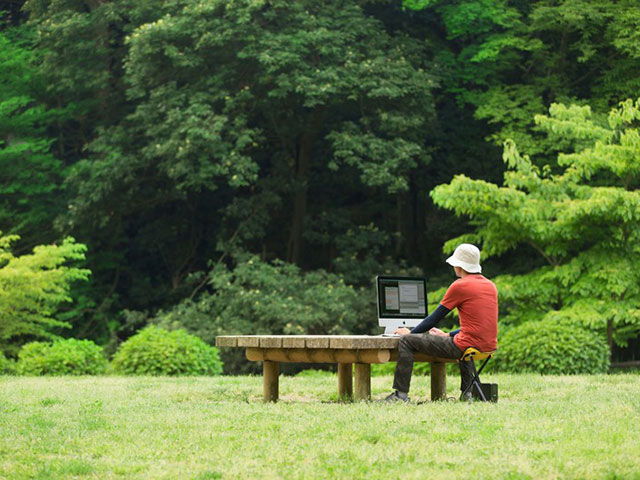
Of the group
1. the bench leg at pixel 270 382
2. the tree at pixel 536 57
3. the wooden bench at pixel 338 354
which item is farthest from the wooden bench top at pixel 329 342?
the tree at pixel 536 57

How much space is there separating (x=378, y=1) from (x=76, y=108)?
8105 mm

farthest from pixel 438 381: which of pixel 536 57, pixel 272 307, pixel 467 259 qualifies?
pixel 536 57

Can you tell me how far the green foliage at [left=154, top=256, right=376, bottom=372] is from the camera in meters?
19.2

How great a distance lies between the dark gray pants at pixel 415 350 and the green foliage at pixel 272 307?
10.2 m

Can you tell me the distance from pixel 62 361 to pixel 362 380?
736cm

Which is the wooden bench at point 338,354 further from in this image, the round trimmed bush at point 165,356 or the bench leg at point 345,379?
the round trimmed bush at point 165,356

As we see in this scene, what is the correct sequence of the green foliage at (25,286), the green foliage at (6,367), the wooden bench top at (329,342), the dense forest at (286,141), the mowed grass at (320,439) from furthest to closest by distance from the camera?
the dense forest at (286,141), the green foliage at (25,286), the green foliage at (6,367), the wooden bench top at (329,342), the mowed grass at (320,439)

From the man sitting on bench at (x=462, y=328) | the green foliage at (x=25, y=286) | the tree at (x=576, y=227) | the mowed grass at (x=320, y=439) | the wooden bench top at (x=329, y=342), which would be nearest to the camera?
the mowed grass at (x=320, y=439)

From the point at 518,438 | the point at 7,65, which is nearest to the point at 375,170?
the point at 7,65

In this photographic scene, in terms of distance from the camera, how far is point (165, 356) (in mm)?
14609

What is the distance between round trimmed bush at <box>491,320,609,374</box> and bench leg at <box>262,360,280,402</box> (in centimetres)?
498

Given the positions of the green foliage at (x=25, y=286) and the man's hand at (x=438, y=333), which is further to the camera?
the green foliage at (x=25, y=286)

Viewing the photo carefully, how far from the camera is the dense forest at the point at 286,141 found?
19.9 m

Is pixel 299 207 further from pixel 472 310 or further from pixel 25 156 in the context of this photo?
pixel 472 310
